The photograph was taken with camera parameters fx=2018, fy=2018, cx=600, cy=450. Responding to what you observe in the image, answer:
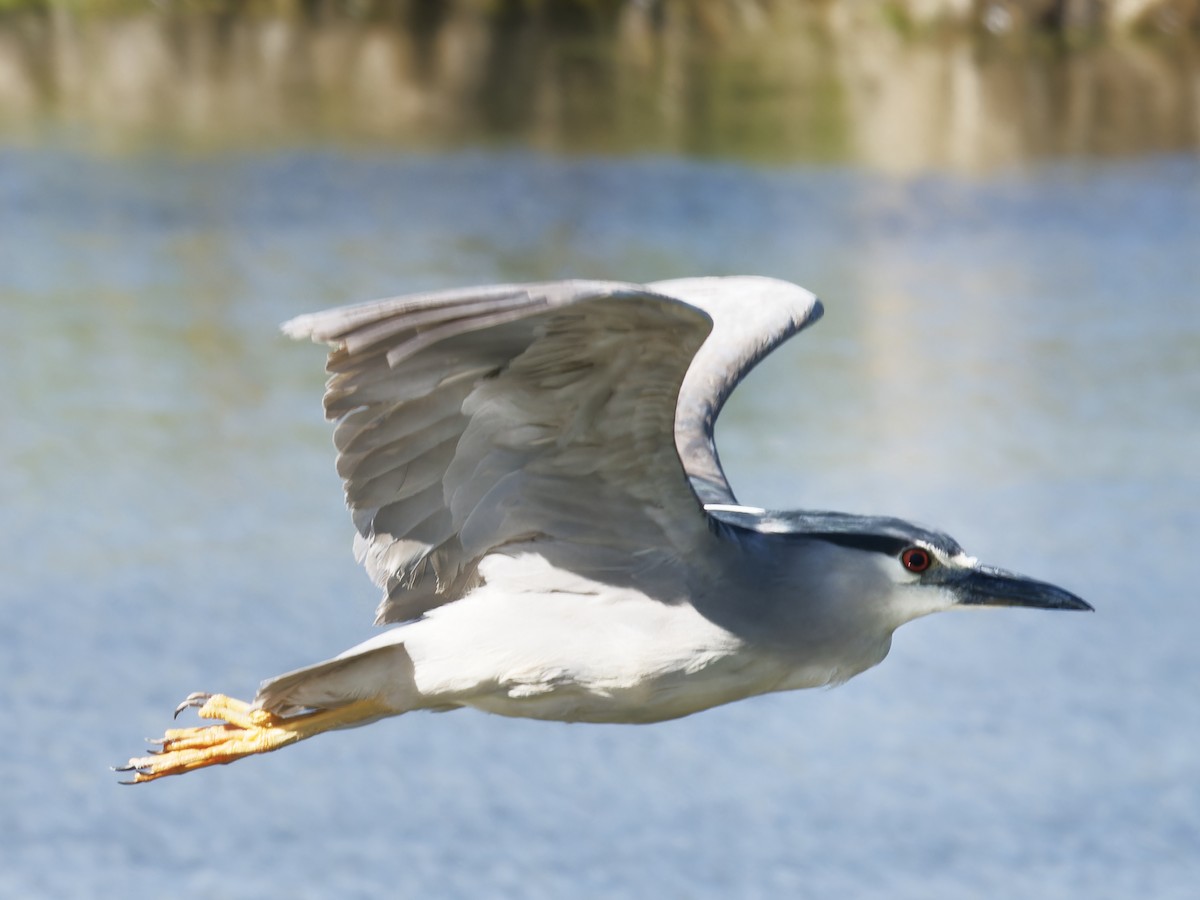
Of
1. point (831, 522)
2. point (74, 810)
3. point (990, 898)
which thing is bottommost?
point (990, 898)

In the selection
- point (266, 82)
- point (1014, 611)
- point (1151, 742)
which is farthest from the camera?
point (266, 82)

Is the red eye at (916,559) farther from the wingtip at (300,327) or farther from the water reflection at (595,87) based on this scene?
the water reflection at (595,87)

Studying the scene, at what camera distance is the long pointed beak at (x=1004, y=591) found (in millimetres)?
4352

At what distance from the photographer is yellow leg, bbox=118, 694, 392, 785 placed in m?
4.59

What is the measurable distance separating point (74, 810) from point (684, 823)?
198 centimetres

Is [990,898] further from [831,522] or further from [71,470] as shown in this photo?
[71,470]

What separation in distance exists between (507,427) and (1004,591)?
45.0 inches

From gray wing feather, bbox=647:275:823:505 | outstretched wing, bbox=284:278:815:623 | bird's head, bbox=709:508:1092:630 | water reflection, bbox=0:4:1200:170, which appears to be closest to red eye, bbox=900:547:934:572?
bird's head, bbox=709:508:1092:630

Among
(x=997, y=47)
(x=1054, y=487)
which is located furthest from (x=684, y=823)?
(x=997, y=47)

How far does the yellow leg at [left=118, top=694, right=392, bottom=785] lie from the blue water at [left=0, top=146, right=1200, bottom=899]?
163 centimetres

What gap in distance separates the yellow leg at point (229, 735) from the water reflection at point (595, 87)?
14611 mm

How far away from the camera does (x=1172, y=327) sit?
1315 centimetres

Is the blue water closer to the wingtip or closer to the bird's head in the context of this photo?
the bird's head

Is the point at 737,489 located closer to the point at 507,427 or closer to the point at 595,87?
the point at 507,427
